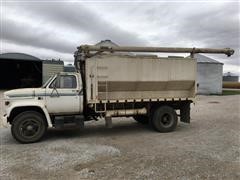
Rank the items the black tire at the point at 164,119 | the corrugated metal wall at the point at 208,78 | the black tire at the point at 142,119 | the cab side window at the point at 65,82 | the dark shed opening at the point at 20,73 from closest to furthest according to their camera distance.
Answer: the cab side window at the point at 65,82
the black tire at the point at 164,119
the black tire at the point at 142,119
the corrugated metal wall at the point at 208,78
the dark shed opening at the point at 20,73

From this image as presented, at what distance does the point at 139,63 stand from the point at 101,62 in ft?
4.65

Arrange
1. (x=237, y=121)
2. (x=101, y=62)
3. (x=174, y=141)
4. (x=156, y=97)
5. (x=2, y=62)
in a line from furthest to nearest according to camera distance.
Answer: (x=2, y=62), (x=237, y=121), (x=156, y=97), (x=101, y=62), (x=174, y=141)

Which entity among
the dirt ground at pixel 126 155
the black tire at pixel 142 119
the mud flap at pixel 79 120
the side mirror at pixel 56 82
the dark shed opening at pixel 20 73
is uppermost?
the dark shed opening at pixel 20 73

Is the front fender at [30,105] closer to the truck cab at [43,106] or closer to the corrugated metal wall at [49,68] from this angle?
the truck cab at [43,106]

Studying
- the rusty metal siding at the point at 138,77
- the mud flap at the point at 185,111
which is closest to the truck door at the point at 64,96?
the rusty metal siding at the point at 138,77

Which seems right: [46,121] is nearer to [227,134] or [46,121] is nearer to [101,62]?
[101,62]

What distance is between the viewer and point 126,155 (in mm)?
6809

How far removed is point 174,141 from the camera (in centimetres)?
834

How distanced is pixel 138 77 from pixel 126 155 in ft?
11.2

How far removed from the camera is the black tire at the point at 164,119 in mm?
9847

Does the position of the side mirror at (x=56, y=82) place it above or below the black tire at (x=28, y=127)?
above

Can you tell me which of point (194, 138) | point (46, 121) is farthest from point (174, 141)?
point (46, 121)

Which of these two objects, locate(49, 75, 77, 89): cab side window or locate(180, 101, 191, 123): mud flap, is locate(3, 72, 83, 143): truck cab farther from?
locate(180, 101, 191, 123): mud flap

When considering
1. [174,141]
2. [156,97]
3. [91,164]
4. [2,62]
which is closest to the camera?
[91,164]
